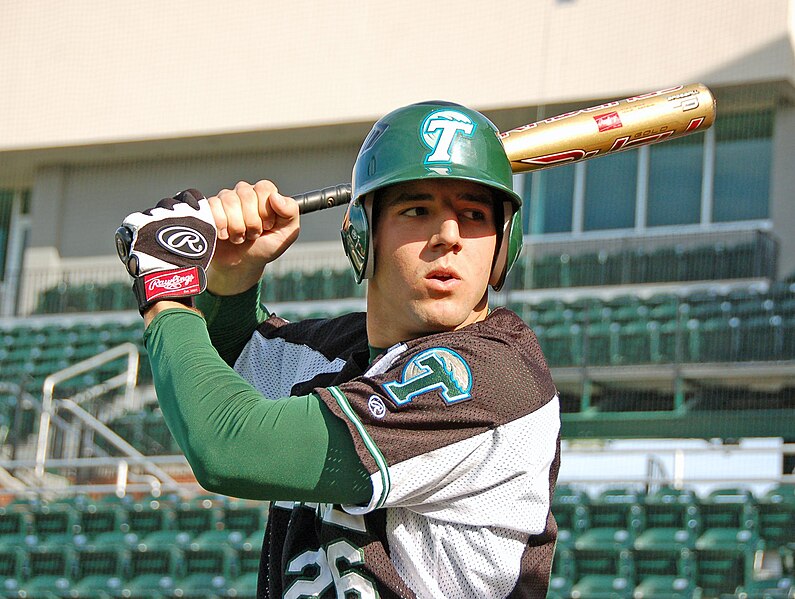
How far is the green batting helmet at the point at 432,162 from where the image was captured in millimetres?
2121

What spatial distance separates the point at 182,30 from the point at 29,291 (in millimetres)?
3802

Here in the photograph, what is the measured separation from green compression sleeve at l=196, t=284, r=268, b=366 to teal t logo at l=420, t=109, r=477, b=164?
25.4 inches

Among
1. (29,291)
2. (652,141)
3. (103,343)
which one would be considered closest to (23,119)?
(29,291)

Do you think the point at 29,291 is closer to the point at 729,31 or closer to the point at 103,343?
the point at 103,343

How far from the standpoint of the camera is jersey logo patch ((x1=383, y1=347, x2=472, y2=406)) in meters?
1.97

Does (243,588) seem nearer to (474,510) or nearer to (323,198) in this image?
(323,198)

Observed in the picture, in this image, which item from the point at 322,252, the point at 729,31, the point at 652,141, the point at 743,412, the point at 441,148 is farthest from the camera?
the point at 322,252

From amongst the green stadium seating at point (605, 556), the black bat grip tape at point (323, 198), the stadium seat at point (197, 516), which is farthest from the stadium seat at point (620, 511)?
the black bat grip tape at point (323, 198)

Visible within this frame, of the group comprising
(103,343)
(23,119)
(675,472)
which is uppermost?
(23,119)

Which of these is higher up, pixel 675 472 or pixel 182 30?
pixel 182 30

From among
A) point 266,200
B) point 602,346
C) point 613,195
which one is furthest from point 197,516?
point 266,200

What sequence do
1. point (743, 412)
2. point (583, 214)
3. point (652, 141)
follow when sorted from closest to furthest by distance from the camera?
point (652, 141) → point (743, 412) → point (583, 214)

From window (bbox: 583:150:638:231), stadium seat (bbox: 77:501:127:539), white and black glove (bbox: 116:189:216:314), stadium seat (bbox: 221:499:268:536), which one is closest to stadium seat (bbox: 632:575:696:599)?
stadium seat (bbox: 221:499:268:536)

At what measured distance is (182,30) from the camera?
15578 mm
